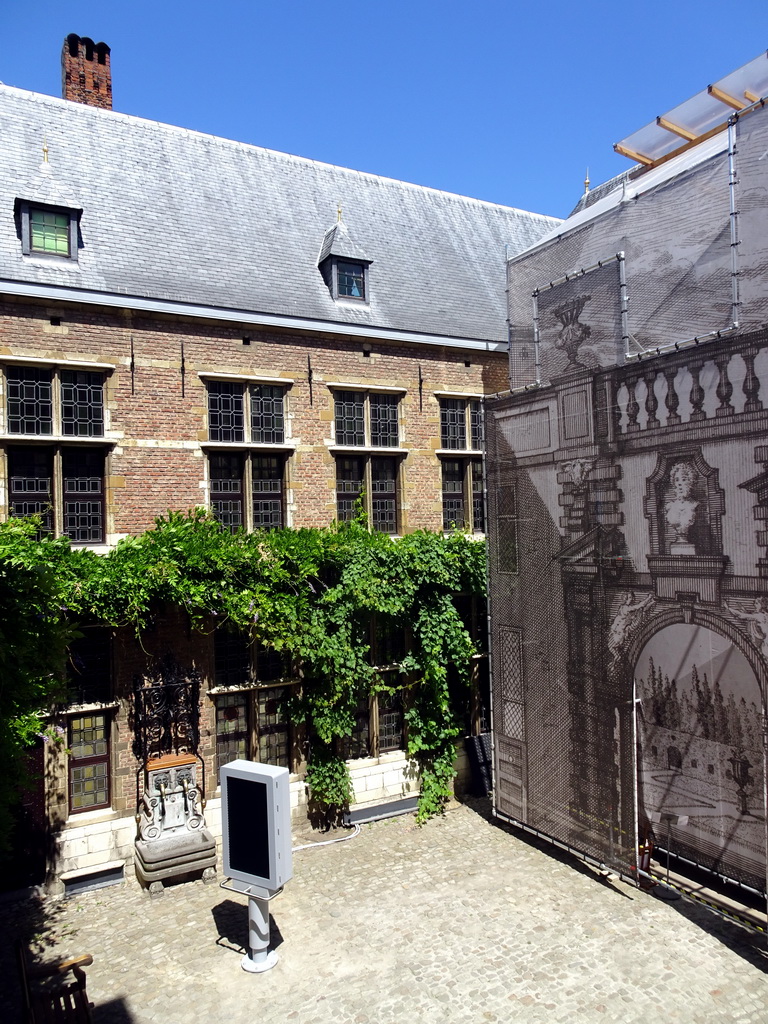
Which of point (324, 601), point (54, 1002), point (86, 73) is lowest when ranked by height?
point (54, 1002)

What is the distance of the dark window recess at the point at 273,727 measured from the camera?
33.9ft

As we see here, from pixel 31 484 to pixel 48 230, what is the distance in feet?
10.9

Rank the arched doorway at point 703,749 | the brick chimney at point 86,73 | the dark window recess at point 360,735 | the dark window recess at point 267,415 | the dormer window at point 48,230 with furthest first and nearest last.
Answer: the brick chimney at point 86,73
the dark window recess at point 360,735
the dark window recess at point 267,415
the dormer window at point 48,230
the arched doorway at point 703,749

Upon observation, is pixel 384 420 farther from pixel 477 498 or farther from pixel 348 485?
pixel 477 498

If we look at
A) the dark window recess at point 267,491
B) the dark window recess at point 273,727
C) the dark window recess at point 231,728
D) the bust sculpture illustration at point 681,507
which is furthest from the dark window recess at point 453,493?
the bust sculpture illustration at point 681,507

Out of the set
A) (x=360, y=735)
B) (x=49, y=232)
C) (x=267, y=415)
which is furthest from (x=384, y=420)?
(x=49, y=232)

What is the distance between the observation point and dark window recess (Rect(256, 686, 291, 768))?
1034 cm

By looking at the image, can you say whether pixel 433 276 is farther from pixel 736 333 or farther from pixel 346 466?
pixel 736 333

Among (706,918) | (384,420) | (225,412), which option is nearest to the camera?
(706,918)

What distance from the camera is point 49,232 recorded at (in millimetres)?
9633

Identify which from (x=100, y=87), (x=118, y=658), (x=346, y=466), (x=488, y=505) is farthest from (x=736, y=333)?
(x=100, y=87)

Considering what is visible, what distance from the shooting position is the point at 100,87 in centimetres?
1239

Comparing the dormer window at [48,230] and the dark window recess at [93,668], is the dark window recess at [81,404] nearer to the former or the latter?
the dormer window at [48,230]

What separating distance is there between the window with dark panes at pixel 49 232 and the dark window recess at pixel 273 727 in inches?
254
